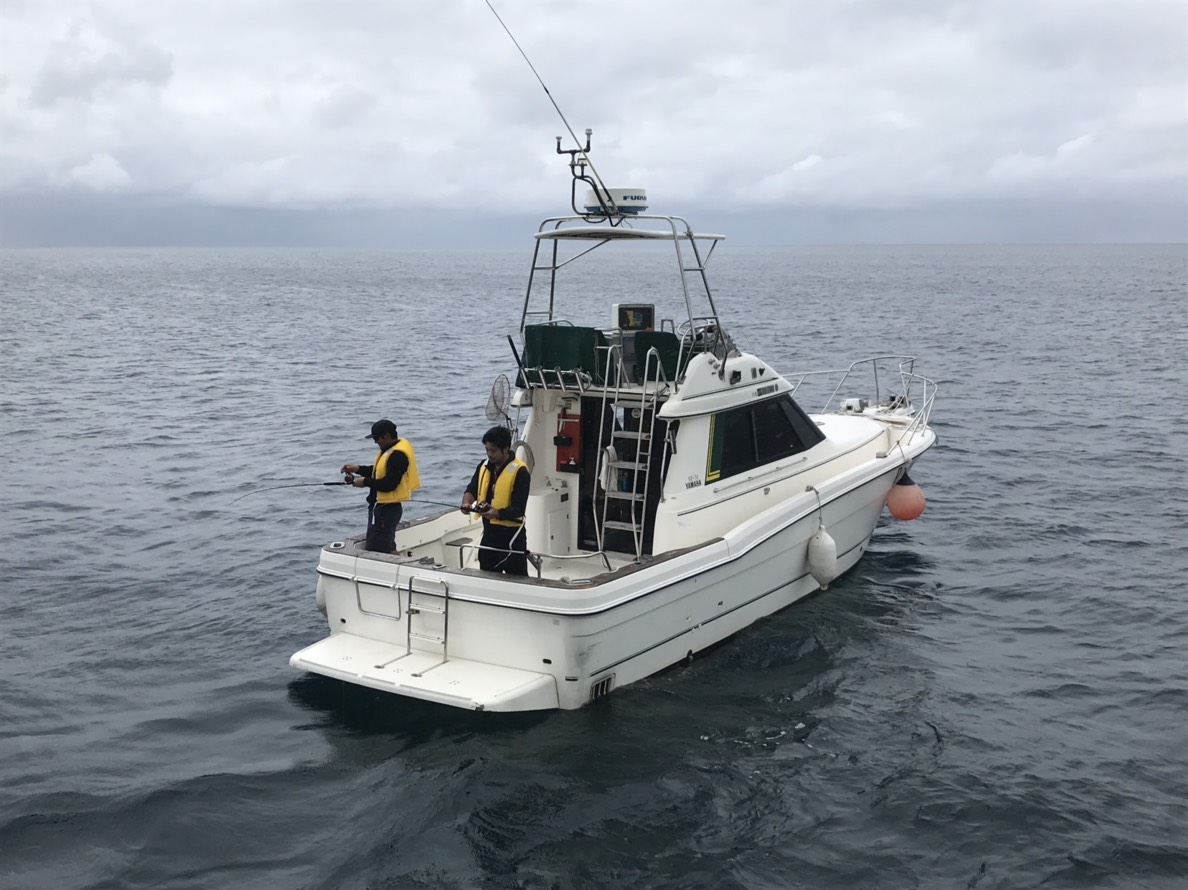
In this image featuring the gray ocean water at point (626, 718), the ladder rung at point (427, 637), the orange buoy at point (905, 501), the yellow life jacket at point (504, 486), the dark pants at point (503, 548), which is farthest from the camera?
A: the orange buoy at point (905, 501)

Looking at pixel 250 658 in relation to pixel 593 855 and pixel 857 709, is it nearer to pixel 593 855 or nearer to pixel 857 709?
pixel 593 855

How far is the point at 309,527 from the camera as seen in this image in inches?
551

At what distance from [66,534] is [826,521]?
949 cm

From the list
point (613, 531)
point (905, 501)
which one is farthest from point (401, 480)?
point (905, 501)

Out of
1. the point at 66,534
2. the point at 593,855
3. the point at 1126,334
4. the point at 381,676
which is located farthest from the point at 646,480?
the point at 1126,334

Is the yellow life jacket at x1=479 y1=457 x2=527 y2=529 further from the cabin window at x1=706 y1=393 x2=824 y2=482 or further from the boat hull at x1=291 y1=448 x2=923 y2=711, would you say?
the cabin window at x1=706 y1=393 x2=824 y2=482

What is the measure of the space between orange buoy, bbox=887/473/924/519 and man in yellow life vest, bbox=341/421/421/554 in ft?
19.1

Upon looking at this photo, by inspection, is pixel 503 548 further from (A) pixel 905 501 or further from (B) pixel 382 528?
(A) pixel 905 501

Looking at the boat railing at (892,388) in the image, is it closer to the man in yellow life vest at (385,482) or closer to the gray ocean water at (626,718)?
the gray ocean water at (626,718)

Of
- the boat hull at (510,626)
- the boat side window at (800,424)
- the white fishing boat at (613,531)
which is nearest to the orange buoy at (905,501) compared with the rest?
the white fishing boat at (613,531)

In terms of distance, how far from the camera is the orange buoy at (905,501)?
475 inches

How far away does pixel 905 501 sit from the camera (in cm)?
1205

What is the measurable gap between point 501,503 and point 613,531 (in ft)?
6.21

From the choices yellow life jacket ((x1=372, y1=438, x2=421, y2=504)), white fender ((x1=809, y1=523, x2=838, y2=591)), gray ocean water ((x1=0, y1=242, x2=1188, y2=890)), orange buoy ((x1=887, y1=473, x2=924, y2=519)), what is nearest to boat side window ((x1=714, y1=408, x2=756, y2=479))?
white fender ((x1=809, y1=523, x2=838, y2=591))
